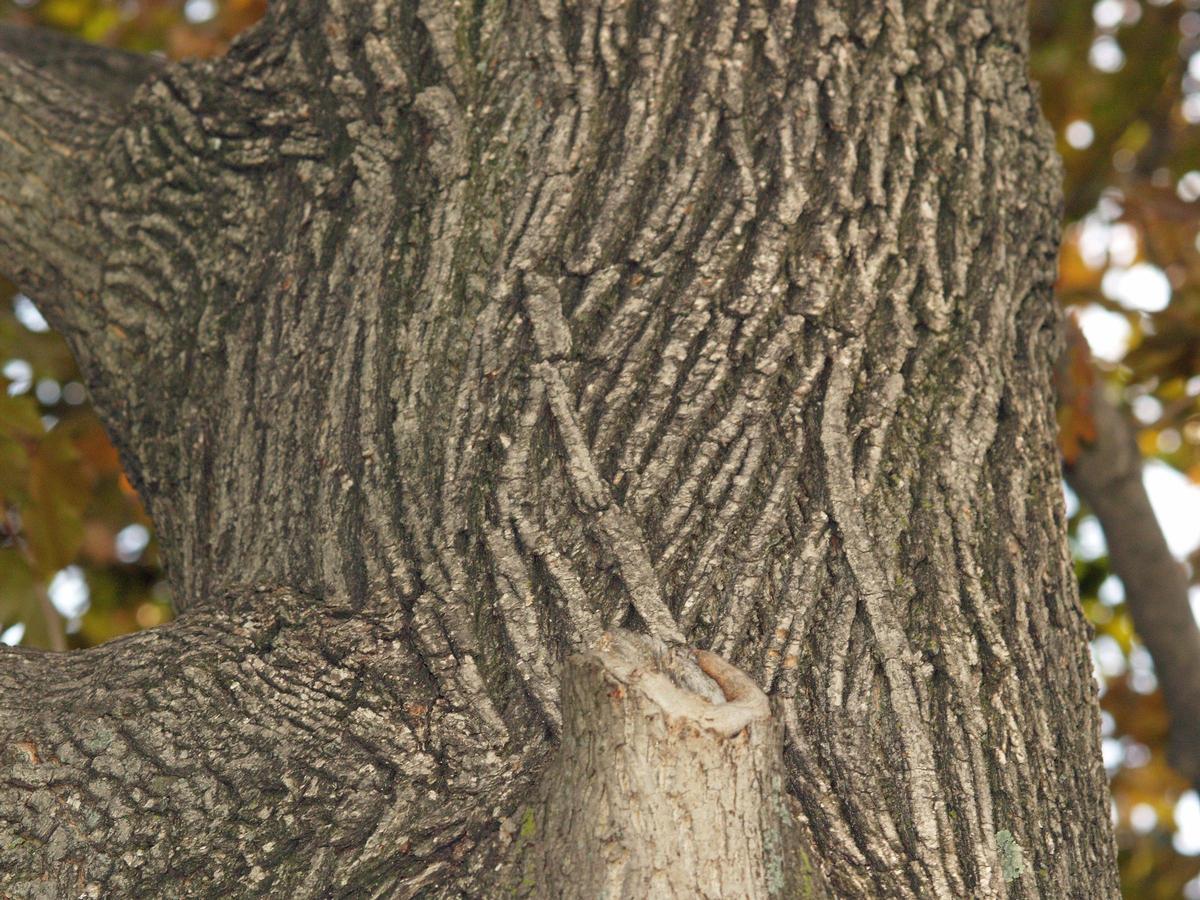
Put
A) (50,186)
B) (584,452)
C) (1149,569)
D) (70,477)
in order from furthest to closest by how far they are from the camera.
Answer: (1149,569) < (70,477) < (50,186) < (584,452)

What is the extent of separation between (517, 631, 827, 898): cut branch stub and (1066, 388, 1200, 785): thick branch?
1.97 meters

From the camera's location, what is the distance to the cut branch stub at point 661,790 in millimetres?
1308

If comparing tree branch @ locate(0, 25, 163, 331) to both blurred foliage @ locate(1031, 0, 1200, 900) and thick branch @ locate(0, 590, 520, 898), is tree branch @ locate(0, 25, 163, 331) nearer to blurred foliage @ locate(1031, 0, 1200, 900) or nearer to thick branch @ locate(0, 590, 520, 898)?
thick branch @ locate(0, 590, 520, 898)

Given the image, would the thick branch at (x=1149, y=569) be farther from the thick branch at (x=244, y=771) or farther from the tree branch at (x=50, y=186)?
the tree branch at (x=50, y=186)

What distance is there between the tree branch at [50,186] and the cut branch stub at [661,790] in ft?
3.98

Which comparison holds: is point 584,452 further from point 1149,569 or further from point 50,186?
point 1149,569

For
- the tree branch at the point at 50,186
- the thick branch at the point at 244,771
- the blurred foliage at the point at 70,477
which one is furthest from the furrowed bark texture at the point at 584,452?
the blurred foliage at the point at 70,477

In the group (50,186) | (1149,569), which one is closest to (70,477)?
(50,186)

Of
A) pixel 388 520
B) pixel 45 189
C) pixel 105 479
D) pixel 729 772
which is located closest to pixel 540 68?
pixel 388 520

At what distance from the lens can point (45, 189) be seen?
205 cm

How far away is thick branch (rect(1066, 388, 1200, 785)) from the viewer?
3020 mm

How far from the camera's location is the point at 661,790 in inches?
51.6

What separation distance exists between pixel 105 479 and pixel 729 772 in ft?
7.91

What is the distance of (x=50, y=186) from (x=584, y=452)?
1169mm
